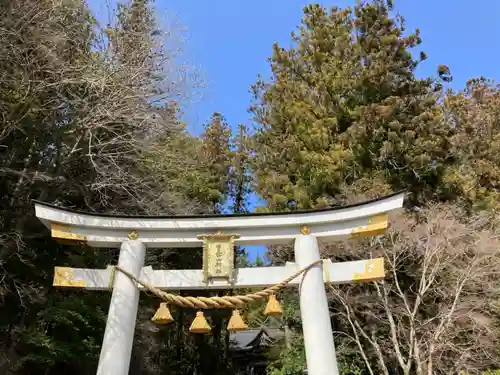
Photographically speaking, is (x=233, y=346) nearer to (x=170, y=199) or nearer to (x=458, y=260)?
(x=170, y=199)

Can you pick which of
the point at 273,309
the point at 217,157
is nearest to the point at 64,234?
the point at 273,309

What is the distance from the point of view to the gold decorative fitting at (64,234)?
211 inches

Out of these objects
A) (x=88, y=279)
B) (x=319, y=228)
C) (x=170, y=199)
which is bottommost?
(x=88, y=279)

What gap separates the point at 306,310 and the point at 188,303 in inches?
58.4

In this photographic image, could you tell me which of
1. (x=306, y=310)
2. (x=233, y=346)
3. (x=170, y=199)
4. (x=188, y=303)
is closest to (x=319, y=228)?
(x=306, y=310)

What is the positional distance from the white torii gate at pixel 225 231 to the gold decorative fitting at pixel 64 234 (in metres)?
0.01

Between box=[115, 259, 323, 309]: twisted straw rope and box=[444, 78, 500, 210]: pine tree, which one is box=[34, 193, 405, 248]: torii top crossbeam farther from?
box=[444, 78, 500, 210]: pine tree

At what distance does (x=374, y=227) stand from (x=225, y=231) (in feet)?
6.63

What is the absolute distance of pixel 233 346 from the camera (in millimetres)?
16078

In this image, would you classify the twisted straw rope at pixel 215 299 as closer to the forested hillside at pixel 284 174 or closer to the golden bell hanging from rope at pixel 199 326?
the golden bell hanging from rope at pixel 199 326

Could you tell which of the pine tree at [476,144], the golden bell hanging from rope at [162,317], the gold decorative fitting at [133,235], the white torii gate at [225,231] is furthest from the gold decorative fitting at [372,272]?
the pine tree at [476,144]

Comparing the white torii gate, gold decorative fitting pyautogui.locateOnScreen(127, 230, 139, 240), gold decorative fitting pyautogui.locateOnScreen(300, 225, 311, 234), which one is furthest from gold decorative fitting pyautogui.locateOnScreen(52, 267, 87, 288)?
gold decorative fitting pyautogui.locateOnScreen(300, 225, 311, 234)

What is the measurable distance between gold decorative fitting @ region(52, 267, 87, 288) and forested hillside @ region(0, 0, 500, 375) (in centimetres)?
188

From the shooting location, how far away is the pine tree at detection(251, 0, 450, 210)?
34.7 ft
